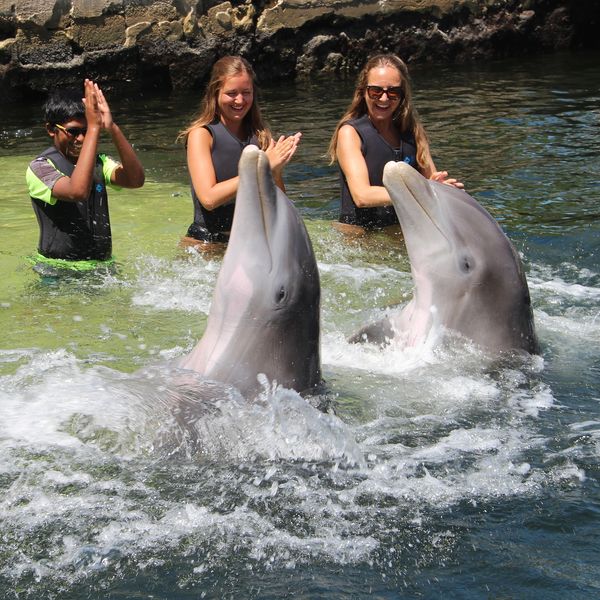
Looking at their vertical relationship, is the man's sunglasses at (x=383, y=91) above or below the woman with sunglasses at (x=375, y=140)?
above

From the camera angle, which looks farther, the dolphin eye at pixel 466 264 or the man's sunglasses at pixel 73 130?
the man's sunglasses at pixel 73 130

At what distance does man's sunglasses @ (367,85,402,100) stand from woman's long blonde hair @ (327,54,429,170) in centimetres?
5

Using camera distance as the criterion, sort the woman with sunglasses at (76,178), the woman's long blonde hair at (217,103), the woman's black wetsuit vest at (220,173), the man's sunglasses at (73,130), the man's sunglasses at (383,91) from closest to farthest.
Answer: the woman with sunglasses at (76,178) → the man's sunglasses at (73,130) → the woman's long blonde hair at (217,103) → the woman's black wetsuit vest at (220,173) → the man's sunglasses at (383,91)

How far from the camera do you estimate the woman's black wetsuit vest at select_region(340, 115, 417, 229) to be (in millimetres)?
7504

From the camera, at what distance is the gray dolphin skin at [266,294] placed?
13.6 ft

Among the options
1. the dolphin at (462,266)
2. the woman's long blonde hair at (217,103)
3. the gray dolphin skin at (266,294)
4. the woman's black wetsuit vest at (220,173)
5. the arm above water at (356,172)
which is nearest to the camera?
the gray dolphin skin at (266,294)

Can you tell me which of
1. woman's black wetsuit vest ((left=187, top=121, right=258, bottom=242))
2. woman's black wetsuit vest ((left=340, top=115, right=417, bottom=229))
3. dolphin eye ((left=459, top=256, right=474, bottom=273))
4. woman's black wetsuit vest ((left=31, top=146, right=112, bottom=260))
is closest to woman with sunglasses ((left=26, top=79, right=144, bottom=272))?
woman's black wetsuit vest ((left=31, top=146, right=112, bottom=260))

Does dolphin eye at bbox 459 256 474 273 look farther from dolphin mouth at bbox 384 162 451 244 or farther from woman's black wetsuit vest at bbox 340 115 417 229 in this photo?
woman's black wetsuit vest at bbox 340 115 417 229

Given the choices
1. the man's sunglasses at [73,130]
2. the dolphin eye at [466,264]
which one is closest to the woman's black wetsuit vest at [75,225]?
the man's sunglasses at [73,130]

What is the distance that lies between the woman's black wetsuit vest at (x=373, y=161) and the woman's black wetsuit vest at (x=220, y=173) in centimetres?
87

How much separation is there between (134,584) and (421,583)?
936 millimetres

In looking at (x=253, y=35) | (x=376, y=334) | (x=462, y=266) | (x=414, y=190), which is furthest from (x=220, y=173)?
(x=253, y=35)

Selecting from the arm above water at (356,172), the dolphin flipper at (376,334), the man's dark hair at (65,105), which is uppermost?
the man's dark hair at (65,105)

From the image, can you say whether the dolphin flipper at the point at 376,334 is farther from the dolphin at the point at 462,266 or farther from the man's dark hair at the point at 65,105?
the man's dark hair at the point at 65,105
